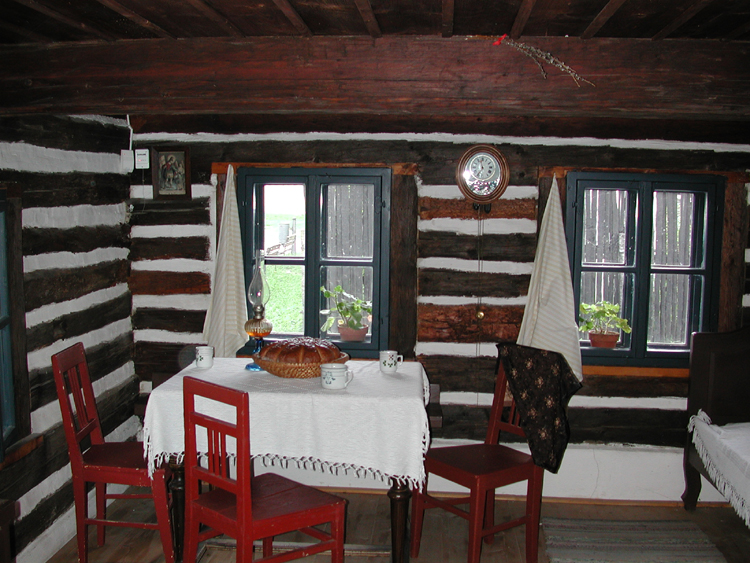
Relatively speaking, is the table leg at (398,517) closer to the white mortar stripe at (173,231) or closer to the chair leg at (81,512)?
the chair leg at (81,512)

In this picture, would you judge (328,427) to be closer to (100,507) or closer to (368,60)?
(100,507)

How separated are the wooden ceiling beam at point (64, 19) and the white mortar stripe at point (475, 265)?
7.64ft

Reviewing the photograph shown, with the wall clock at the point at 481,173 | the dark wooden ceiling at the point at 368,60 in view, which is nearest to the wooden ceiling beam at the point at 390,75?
the dark wooden ceiling at the point at 368,60

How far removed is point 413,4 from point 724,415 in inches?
127

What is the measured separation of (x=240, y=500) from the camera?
8.90 ft

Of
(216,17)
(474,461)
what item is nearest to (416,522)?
(474,461)

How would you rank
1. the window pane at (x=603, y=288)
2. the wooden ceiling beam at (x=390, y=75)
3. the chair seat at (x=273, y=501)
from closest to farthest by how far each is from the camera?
the chair seat at (x=273, y=501), the wooden ceiling beam at (x=390, y=75), the window pane at (x=603, y=288)

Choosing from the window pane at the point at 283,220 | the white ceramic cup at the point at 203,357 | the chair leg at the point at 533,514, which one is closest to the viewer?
the chair leg at the point at 533,514

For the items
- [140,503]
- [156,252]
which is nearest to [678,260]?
[156,252]

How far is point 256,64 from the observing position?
2.99m

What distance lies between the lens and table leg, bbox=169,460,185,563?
130 inches

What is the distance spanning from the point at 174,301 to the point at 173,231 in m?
0.50

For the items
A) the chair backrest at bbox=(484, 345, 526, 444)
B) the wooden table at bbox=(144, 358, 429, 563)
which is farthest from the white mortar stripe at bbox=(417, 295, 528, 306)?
the wooden table at bbox=(144, 358, 429, 563)

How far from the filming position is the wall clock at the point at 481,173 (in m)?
4.22
